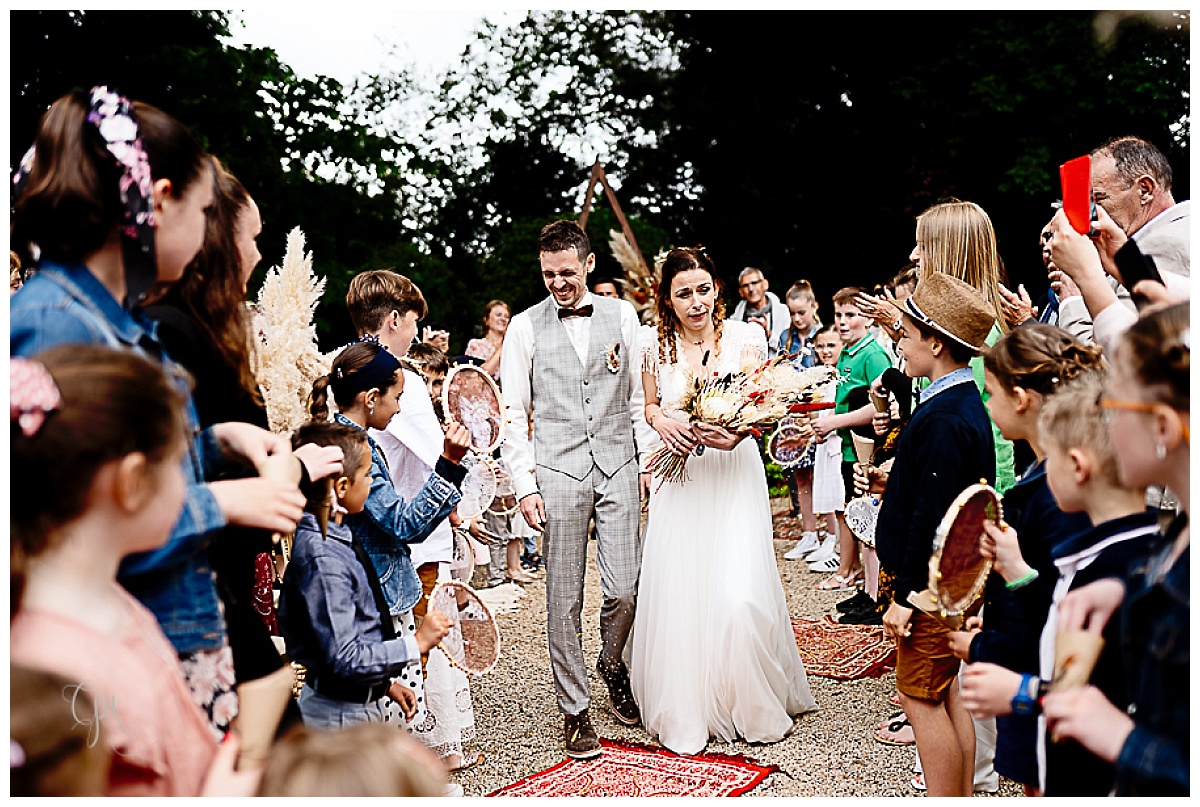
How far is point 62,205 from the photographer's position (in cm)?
179

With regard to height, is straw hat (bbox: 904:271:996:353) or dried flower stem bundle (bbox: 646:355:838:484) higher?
straw hat (bbox: 904:271:996:353)

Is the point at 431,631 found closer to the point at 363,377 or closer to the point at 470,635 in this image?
the point at 470,635

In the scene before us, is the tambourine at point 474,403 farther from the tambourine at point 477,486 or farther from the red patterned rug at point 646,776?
the red patterned rug at point 646,776

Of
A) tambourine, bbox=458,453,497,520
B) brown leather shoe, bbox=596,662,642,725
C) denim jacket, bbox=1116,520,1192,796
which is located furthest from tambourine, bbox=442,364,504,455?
denim jacket, bbox=1116,520,1192,796

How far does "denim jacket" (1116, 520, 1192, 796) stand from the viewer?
5.40 feet

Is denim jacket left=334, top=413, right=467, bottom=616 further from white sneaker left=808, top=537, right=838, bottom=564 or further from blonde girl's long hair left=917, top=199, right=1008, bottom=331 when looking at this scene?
white sneaker left=808, top=537, right=838, bottom=564

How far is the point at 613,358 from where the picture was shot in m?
4.87

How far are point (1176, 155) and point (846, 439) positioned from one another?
33.7 ft

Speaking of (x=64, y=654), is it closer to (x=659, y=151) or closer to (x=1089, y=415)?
(x=1089, y=415)

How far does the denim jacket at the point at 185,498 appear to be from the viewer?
1752mm

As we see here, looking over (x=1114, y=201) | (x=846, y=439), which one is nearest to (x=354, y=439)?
(x=1114, y=201)

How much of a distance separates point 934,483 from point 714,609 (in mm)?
1744

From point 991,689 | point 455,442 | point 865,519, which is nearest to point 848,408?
point 865,519

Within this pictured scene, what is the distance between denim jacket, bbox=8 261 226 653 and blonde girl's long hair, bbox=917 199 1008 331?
3.12 metres
